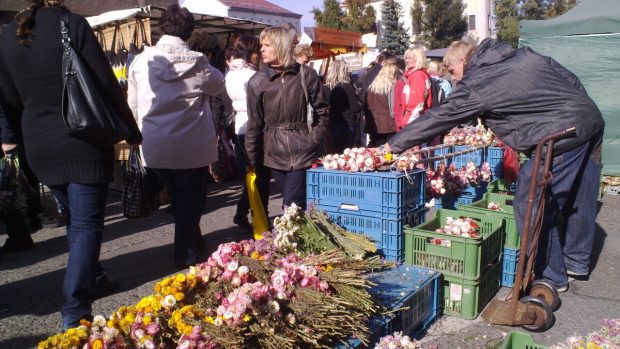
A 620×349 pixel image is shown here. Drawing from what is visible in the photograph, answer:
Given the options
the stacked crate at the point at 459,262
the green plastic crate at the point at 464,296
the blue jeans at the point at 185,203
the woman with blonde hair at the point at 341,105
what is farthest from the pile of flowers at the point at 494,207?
the woman with blonde hair at the point at 341,105

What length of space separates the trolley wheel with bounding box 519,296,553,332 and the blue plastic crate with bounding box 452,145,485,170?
281 cm

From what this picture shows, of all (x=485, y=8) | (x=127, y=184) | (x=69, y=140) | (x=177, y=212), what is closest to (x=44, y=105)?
(x=69, y=140)

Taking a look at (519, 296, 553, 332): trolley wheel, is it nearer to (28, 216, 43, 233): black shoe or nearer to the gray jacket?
the gray jacket

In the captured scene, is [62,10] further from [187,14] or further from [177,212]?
[177,212]

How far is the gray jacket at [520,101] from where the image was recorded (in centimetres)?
346

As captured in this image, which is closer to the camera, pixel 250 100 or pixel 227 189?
pixel 250 100

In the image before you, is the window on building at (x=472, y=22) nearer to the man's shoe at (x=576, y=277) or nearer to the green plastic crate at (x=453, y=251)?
the man's shoe at (x=576, y=277)

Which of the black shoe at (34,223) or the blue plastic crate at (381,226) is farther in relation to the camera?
the black shoe at (34,223)

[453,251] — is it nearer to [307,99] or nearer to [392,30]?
[307,99]

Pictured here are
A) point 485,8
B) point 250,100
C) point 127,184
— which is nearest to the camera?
point 127,184

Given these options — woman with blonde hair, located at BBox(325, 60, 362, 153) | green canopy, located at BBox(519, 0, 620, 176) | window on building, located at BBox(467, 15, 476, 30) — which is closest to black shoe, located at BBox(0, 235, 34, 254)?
woman with blonde hair, located at BBox(325, 60, 362, 153)

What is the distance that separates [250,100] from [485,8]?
4861 cm

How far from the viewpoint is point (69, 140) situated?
9.89 feet

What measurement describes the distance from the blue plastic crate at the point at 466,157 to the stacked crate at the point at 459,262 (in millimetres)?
2269
